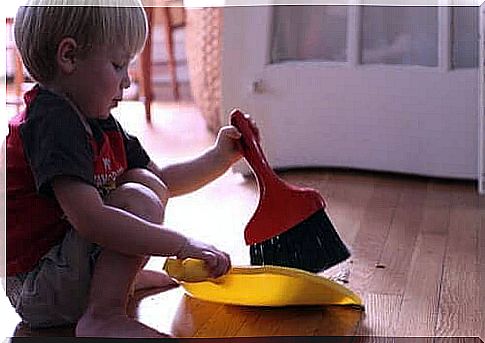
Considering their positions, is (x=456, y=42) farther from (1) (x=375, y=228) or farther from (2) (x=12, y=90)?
(2) (x=12, y=90)

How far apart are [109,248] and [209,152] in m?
0.20

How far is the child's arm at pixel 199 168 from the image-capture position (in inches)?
42.6

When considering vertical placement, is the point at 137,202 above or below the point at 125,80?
below

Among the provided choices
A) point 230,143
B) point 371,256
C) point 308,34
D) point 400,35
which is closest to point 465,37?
point 400,35

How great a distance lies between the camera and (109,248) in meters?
0.93

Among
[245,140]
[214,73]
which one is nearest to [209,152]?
[245,140]

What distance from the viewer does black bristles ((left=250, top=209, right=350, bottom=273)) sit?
1.04 meters

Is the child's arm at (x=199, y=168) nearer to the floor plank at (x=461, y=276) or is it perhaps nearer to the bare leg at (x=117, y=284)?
the bare leg at (x=117, y=284)

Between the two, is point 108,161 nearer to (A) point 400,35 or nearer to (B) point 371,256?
(B) point 371,256

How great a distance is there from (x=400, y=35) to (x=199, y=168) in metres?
0.62

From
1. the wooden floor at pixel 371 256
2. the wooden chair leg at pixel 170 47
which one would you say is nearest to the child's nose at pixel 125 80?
the wooden floor at pixel 371 256

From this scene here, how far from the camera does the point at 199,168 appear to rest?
1.10 meters

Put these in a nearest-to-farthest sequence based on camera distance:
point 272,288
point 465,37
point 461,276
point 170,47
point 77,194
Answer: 1. point 77,194
2. point 272,288
3. point 461,276
4. point 465,37
5. point 170,47

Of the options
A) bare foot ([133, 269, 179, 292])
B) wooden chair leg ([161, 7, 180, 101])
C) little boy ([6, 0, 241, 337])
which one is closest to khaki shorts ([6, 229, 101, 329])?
little boy ([6, 0, 241, 337])
